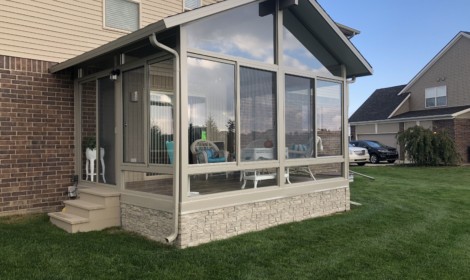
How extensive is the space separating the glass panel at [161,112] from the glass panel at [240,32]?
22.8 inches

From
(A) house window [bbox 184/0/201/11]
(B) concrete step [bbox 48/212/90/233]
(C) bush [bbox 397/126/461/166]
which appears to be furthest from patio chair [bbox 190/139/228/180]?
(C) bush [bbox 397/126/461/166]

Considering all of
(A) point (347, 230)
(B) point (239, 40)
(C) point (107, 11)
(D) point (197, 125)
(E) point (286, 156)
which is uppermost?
(C) point (107, 11)

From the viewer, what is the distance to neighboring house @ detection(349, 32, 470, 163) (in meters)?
22.9

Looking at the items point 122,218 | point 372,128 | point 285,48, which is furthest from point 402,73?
point 122,218

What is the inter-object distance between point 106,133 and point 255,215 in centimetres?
293

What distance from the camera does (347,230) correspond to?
6555mm

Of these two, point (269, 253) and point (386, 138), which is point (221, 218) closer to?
point (269, 253)

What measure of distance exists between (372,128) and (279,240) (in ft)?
79.4

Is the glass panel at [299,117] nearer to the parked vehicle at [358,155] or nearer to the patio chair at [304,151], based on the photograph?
the patio chair at [304,151]

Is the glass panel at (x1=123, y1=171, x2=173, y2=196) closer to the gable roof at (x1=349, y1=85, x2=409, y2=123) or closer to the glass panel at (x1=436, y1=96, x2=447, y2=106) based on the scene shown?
the gable roof at (x1=349, y1=85, x2=409, y2=123)

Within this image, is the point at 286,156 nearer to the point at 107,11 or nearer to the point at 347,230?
the point at 347,230

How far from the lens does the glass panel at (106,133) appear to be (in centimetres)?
686

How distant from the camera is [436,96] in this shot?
25781mm

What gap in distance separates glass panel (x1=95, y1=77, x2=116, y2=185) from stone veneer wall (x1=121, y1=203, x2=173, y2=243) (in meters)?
0.73
